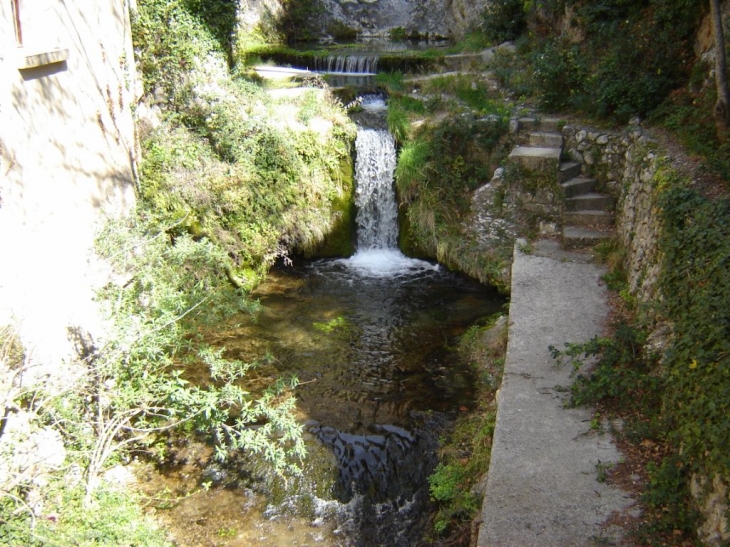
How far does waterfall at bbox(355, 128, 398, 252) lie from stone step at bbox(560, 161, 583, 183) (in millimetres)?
2706

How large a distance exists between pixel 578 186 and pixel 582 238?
94cm

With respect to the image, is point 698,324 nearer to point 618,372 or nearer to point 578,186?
point 618,372

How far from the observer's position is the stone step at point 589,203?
7887 mm

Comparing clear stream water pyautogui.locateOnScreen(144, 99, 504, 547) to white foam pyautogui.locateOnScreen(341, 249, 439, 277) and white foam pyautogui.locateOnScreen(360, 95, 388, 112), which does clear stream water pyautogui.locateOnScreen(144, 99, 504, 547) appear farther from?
white foam pyautogui.locateOnScreen(360, 95, 388, 112)

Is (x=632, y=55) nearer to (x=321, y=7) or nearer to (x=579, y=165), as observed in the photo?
(x=579, y=165)

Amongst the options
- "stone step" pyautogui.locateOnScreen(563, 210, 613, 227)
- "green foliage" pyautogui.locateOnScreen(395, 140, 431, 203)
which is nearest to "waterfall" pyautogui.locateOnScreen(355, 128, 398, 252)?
"green foliage" pyautogui.locateOnScreen(395, 140, 431, 203)

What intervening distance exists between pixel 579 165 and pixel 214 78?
18.7 ft

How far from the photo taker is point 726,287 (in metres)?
3.70

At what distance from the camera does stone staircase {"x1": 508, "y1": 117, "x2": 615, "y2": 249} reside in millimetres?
7551

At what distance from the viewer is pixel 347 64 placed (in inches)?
513

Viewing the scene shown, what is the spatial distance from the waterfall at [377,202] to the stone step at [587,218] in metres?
2.86

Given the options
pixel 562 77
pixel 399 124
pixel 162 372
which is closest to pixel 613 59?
pixel 562 77

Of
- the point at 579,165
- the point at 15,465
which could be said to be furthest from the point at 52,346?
the point at 579,165

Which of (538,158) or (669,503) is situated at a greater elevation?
(538,158)
